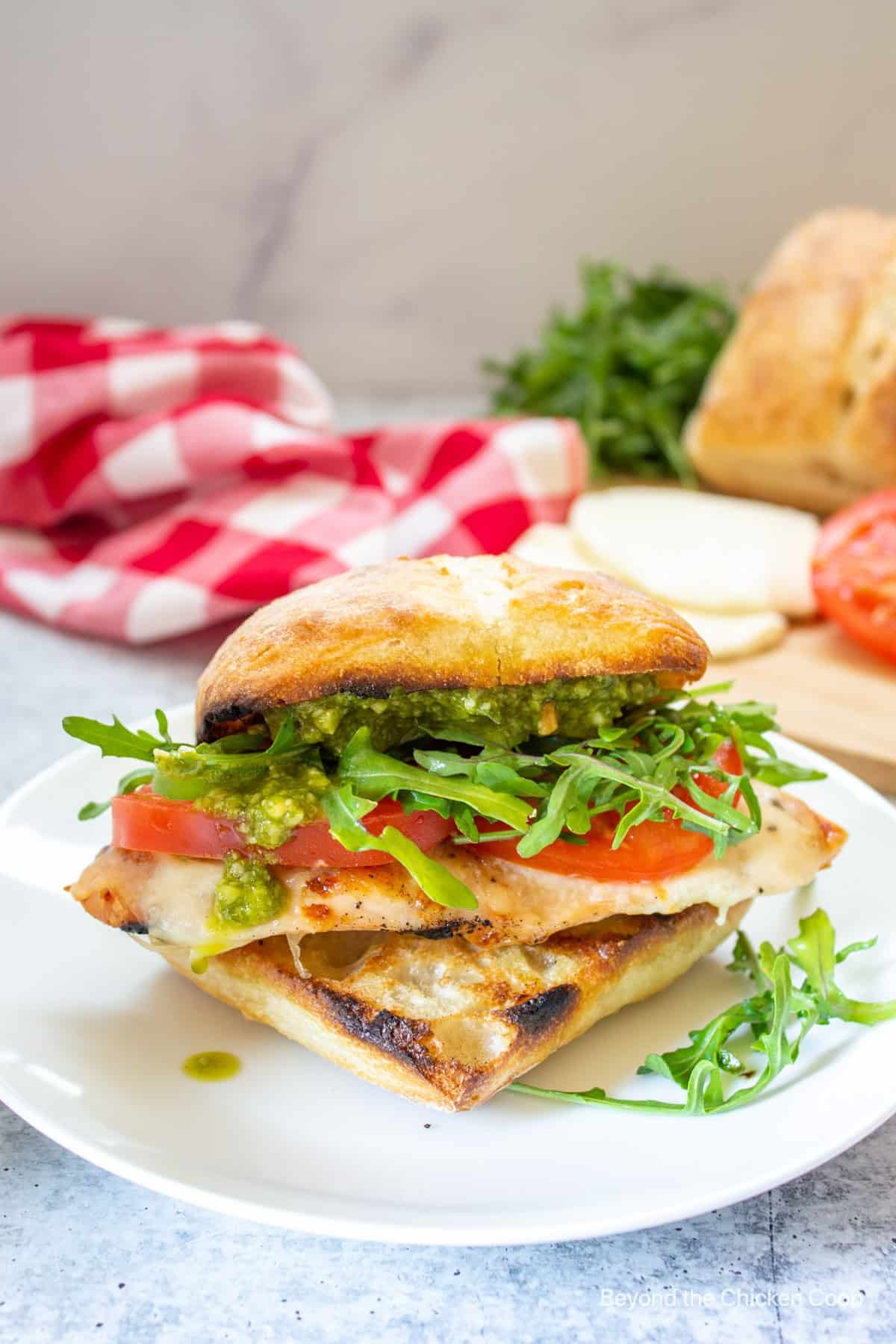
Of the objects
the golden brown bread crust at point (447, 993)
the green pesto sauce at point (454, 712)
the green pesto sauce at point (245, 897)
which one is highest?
the green pesto sauce at point (454, 712)

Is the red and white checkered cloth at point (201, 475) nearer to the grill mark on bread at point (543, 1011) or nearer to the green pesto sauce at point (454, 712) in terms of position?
the green pesto sauce at point (454, 712)

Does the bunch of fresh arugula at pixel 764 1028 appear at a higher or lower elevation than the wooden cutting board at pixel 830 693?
higher

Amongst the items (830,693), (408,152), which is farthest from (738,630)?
(408,152)

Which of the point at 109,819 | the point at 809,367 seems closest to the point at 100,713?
the point at 109,819

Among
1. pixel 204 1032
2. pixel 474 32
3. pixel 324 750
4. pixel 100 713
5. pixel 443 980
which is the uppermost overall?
pixel 474 32

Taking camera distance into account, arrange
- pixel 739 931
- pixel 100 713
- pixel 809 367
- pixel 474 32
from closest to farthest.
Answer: pixel 739 931 → pixel 100 713 → pixel 809 367 → pixel 474 32

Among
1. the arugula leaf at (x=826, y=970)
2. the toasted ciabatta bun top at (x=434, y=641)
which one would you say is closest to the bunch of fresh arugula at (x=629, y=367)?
the toasted ciabatta bun top at (x=434, y=641)

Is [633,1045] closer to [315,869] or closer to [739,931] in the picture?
[739,931]
